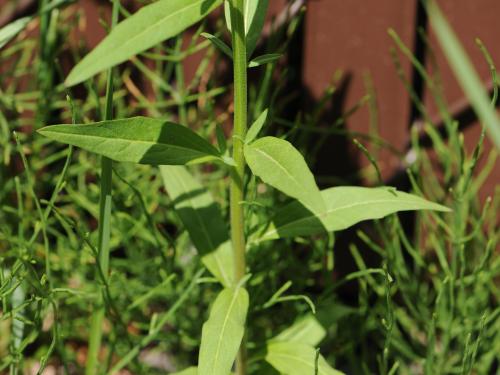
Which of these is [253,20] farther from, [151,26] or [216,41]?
[151,26]

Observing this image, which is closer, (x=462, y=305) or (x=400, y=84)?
(x=462, y=305)

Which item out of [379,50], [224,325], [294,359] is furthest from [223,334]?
[379,50]

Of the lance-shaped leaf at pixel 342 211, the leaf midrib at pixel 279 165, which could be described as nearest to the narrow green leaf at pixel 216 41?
the leaf midrib at pixel 279 165

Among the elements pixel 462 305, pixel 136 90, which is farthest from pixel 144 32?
pixel 136 90

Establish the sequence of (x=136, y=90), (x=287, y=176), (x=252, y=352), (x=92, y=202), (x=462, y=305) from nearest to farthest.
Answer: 1. (x=287, y=176)
2. (x=252, y=352)
3. (x=462, y=305)
4. (x=92, y=202)
5. (x=136, y=90)

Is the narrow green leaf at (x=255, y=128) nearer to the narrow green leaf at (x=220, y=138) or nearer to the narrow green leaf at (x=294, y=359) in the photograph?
the narrow green leaf at (x=220, y=138)

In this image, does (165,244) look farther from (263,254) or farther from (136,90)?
(136,90)
